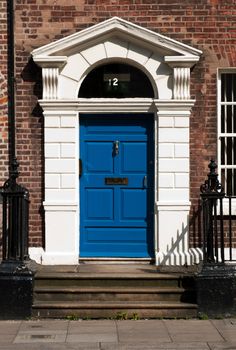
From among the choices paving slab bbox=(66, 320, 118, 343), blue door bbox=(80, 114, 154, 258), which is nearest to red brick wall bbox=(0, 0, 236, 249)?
blue door bbox=(80, 114, 154, 258)

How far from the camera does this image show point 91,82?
9.78 metres

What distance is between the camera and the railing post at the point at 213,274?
27.4 ft

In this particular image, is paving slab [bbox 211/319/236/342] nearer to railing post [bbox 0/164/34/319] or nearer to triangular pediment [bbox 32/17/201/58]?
railing post [bbox 0/164/34/319]

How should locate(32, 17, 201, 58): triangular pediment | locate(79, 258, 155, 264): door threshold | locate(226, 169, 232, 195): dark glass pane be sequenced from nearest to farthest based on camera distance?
locate(32, 17, 201, 58): triangular pediment → locate(79, 258, 155, 264): door threshold → locate(226, 169, 232, 195): dark glass pane

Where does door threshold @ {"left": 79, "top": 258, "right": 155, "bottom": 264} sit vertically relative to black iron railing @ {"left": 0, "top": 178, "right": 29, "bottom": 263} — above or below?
below

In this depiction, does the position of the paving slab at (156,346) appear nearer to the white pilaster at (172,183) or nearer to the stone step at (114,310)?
the stone step at (114,310)

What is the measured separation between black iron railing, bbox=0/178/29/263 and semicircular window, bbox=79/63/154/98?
1971 mm

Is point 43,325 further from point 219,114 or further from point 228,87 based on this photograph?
point 228,87

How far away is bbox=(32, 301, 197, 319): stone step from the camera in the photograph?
827cm

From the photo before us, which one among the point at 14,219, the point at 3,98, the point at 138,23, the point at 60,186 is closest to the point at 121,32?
the point at 138,23

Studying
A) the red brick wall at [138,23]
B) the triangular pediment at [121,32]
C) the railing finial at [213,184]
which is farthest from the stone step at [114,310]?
the triangular pediment at [121,32]

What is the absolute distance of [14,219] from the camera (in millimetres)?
8617

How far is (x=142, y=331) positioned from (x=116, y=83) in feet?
12.4

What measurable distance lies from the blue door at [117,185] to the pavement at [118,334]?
174 cm
